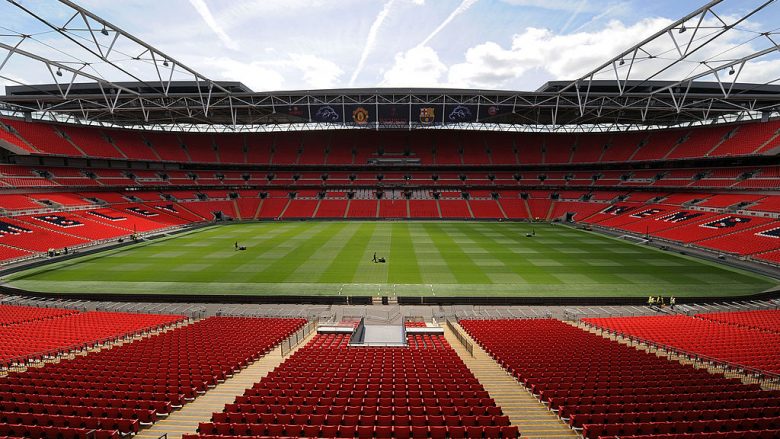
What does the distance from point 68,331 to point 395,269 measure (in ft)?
65.5

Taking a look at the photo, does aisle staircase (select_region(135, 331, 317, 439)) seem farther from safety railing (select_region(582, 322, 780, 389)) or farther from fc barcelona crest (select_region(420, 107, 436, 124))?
fc barcelona crest (select_region(420, 107, 436, 124))

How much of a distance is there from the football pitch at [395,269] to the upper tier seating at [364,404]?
43.8 feet

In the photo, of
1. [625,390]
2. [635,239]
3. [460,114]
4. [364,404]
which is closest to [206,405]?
[364,404]

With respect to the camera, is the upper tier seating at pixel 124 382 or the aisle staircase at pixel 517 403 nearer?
the upper tier seating at pixel 124 382

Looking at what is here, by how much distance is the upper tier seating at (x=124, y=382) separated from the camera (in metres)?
6.38

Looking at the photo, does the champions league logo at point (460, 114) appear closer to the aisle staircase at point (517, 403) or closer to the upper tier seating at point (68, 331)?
the aisle staircase at point (517, 403)

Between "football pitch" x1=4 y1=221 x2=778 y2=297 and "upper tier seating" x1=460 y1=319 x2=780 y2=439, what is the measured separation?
36.0 ft

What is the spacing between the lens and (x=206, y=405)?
8.23m

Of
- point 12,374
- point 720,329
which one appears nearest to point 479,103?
point 720,329

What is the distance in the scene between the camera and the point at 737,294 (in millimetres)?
22578

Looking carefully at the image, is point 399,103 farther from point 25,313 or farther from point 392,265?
point 25,313

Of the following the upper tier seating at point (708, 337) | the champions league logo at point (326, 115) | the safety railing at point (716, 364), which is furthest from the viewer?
the champions league logo at point (326, 115)

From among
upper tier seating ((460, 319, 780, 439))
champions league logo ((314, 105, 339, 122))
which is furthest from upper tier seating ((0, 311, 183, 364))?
champions league logo ((314, 105, 339, 122))

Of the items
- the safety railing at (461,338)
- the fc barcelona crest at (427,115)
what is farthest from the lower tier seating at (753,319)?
the fc barcelona crest at (427,115)
